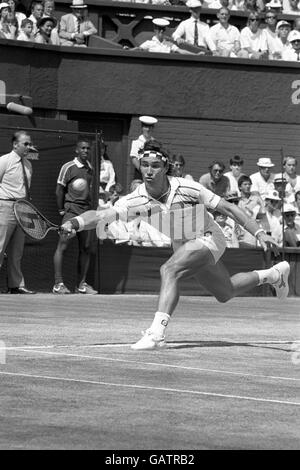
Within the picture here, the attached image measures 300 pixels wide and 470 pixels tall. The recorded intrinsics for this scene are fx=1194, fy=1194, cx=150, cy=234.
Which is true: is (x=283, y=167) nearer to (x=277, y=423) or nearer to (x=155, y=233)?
(x=155, y=233)

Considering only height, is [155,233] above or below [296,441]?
above

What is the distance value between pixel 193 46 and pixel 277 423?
56.3 feet

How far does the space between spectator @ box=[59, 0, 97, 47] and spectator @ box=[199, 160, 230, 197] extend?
12.8ft

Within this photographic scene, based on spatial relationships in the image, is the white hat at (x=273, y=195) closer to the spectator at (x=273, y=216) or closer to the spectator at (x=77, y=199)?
the spectator at (x=273, y=216)

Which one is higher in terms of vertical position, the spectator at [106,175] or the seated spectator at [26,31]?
the seated spectator at [26,31]

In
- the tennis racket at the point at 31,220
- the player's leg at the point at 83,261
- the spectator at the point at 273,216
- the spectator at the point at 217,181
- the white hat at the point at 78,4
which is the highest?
the white hat at the point at 78,4

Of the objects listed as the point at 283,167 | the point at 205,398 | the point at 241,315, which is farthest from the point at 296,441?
the point at 283,167

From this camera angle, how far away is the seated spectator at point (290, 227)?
2156 cm

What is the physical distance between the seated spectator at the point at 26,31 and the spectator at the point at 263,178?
4.86 metres

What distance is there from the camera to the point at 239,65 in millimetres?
Result: 23938

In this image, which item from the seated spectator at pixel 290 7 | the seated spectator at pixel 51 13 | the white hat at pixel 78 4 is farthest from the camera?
the seated spectator at pixel 290 7

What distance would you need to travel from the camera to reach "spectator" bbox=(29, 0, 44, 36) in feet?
72.3

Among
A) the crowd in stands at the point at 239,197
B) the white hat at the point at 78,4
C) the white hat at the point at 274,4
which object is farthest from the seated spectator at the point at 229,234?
the white hat at the point at 274,4

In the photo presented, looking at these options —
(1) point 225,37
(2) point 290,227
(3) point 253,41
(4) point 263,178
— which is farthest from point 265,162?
(3) point 253,41
